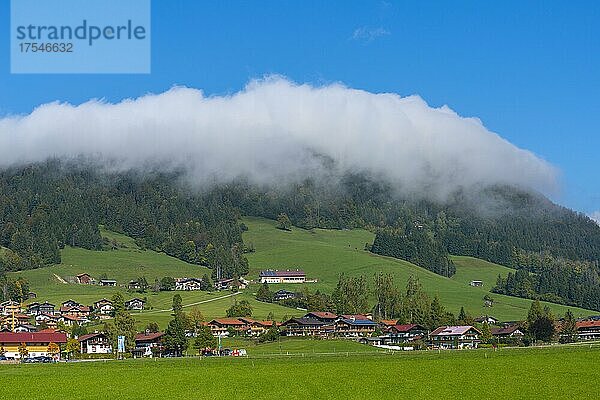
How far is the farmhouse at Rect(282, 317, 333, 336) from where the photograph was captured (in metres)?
126

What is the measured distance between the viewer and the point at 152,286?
18875 centimetres

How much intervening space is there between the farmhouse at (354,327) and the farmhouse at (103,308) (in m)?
47.7

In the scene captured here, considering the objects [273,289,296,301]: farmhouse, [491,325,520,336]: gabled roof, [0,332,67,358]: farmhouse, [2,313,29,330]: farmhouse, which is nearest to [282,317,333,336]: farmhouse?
[491,325,520,336]: gabled roof

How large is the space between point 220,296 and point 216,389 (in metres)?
137

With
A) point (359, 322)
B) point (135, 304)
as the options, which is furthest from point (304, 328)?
point (135, 304)

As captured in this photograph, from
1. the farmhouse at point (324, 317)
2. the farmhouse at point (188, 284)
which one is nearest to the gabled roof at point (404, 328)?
the farmhouse at point (324, 317)

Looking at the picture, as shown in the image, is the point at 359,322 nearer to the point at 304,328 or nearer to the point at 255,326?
the point at 304,328

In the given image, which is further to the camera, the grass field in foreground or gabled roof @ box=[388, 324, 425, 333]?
gabled roof @ box=[388, 324, 425, 333]

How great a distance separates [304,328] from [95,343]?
31377 millimetres

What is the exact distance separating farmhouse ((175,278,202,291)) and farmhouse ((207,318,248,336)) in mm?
63885

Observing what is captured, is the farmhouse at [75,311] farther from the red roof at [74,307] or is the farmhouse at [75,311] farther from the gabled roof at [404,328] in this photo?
the gabled roof at [404,328]

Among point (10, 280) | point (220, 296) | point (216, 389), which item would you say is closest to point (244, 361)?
point (216, 389)

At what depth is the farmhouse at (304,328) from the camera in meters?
126

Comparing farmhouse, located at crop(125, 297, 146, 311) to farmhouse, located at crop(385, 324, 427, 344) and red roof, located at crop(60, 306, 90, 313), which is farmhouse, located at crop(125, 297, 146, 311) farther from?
farmhouse, located at crop(385, 324, 427, 344)
